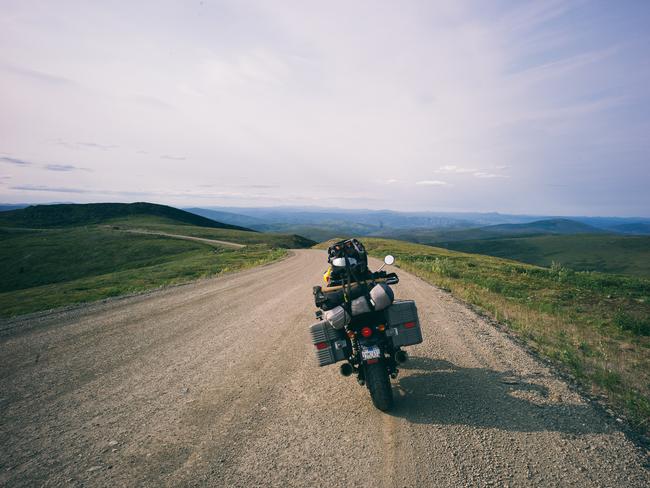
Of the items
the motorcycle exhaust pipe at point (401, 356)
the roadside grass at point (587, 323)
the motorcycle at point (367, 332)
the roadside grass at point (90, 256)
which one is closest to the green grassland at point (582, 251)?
the roadside grass at point (587, 323)

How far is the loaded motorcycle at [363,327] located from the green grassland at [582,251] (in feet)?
468

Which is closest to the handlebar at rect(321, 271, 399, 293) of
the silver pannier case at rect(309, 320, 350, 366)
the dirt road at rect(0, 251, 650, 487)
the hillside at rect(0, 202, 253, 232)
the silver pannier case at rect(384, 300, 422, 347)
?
the silver pannier case at rect(384, 300, 422, 347)

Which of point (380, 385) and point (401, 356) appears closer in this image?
point (380, 385)

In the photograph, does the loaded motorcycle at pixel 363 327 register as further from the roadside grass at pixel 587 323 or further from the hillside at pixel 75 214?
the hillside at pixel 75 214

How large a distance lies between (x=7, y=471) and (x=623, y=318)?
19654 mm

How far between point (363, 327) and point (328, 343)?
0.80 metres

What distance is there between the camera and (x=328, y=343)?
6.38 m

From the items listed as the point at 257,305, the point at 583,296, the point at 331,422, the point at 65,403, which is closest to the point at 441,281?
the point at 583,296

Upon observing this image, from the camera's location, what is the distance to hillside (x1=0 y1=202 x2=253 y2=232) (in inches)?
4744

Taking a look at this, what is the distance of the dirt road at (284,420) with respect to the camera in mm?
4617

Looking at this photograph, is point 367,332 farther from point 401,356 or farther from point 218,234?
point 218,234

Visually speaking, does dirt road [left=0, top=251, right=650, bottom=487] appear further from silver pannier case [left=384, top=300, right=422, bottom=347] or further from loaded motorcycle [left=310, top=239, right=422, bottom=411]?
silver pannier case [left=384, top=300, right=422, bottom=347]

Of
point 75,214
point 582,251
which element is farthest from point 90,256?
point 582,251

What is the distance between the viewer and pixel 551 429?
5.37 metres
